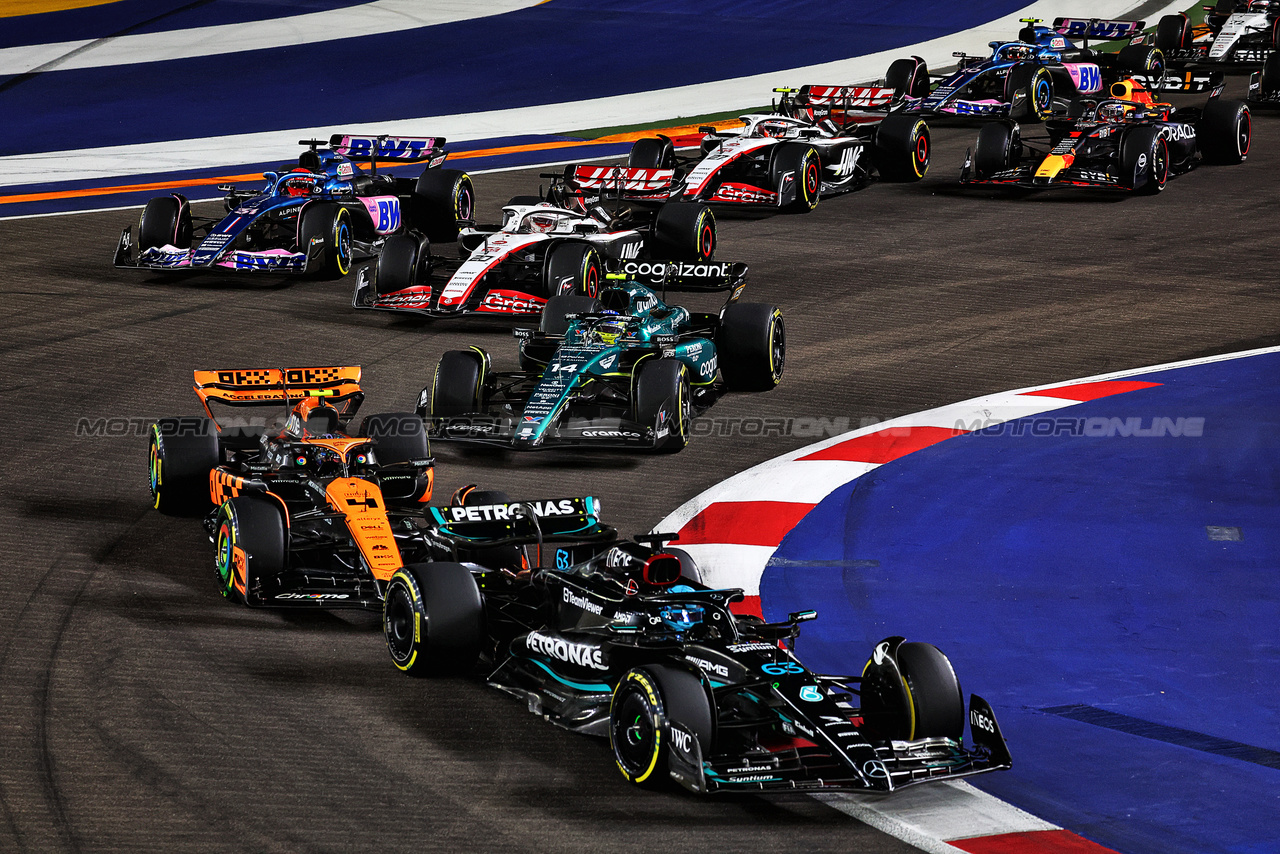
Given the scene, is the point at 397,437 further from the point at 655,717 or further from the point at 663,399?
the point at 655,717

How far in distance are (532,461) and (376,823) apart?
5.85 m

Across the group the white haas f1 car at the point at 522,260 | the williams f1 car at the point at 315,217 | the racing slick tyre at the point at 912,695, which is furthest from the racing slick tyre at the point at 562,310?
the racing slick tyre at the point at 912,695

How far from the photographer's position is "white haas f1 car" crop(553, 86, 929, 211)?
2077 cm

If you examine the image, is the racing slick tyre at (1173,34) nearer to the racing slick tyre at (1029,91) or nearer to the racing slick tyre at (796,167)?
the racing slick tyre at (1029,91)

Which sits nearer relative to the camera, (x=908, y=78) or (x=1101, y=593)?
(x=1101, y=593)

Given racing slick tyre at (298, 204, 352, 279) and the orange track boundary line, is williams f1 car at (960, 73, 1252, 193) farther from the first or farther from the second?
racing slick tyre at (298, 204, 352, 279)

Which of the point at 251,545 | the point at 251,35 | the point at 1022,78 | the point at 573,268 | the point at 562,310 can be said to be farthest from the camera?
the point at 251,35

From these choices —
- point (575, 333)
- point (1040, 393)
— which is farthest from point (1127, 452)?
point (575, 333)

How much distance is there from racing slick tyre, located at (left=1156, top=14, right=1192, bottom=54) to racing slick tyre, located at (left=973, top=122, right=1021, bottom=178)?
421 inches

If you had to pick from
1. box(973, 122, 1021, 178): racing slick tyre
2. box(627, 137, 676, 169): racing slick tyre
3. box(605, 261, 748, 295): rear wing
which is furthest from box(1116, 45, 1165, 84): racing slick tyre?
box(605, 261, 748, 295): rear wing

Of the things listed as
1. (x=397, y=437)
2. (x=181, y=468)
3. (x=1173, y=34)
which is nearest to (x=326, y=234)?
(x=397, y=437)

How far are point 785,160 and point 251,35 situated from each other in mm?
17828

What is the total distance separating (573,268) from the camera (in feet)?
53.4

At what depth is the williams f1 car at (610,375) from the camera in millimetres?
12789
